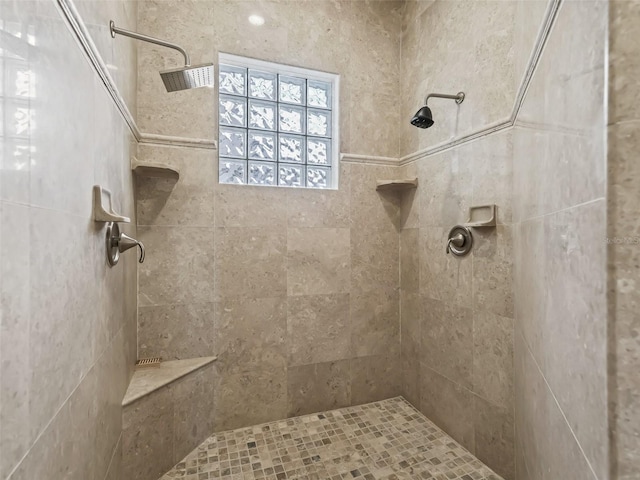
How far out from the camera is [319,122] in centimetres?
222

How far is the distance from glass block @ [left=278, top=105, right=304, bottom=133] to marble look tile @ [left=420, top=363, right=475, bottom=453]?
185 cm

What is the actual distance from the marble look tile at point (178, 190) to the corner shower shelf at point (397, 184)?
44.7 inches

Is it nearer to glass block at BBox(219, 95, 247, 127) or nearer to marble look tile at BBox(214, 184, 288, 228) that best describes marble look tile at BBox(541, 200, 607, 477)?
marble look tile at BBox(214, 184, 288, 228)

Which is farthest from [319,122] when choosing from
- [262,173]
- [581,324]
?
[581,324]

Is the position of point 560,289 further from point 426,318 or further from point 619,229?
point 426,318

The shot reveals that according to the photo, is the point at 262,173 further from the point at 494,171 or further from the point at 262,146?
the point at 494,171

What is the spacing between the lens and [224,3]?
6.17 feet

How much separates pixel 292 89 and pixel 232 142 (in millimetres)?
588

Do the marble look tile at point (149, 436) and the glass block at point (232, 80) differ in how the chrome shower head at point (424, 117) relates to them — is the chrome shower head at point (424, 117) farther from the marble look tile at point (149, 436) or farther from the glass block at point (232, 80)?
the marble look tile at point (149, 436)

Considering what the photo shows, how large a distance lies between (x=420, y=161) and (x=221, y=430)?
2129 mm

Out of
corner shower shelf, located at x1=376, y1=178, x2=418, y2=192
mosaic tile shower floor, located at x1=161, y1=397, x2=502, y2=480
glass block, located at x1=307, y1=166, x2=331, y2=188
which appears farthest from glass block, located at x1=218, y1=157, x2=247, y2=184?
mosaic tile shower floor, located at x1=161, y1=397, x2=502, y2=480

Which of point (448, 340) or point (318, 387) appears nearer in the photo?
point (448, 340)

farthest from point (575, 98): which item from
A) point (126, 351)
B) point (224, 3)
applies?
point (224, 3)

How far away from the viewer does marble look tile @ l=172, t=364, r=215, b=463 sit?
5.22 feet
